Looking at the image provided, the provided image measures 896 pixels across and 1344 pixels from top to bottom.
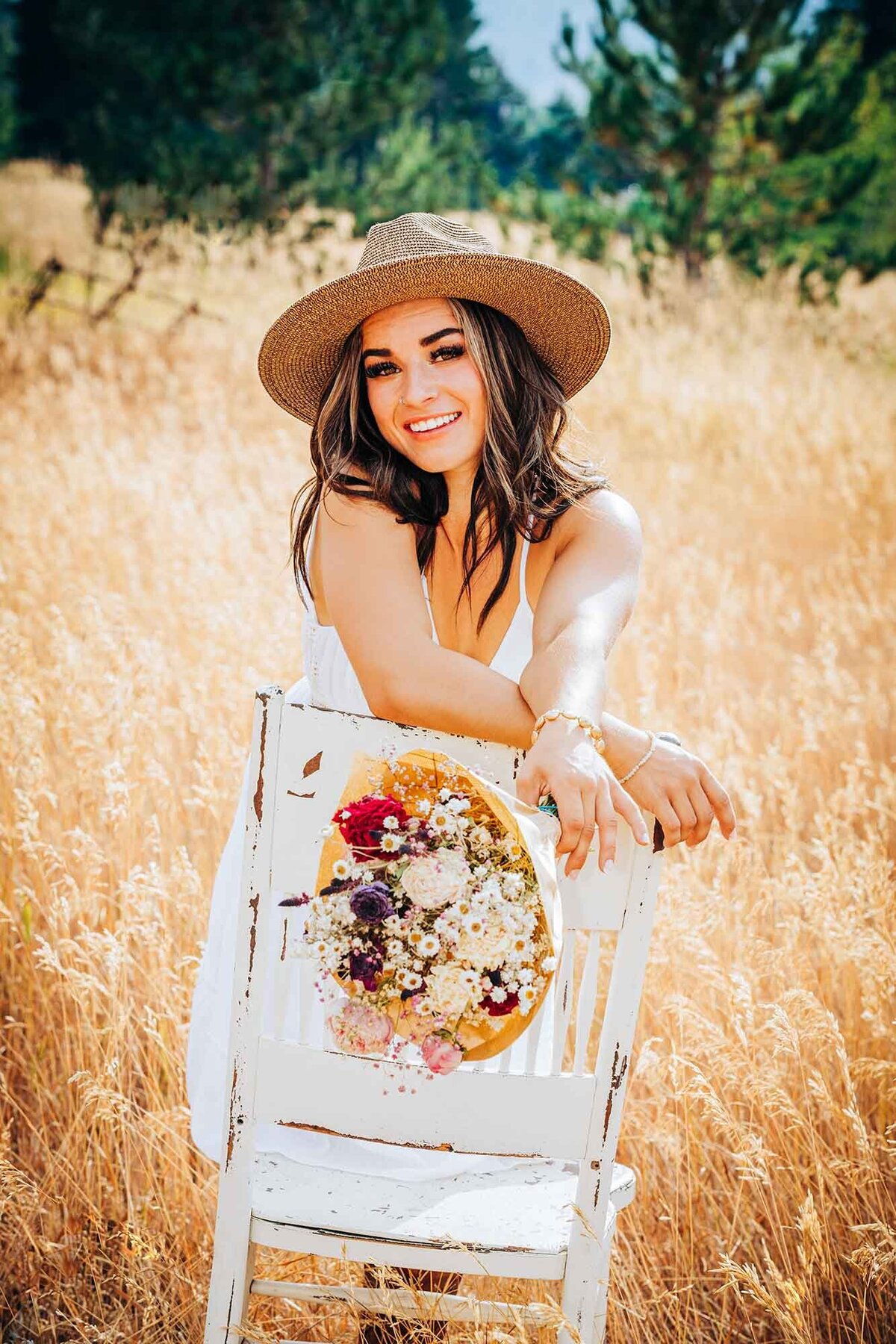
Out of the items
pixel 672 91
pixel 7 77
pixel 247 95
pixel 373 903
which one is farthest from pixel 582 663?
pixel 7 77

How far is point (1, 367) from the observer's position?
7.27 meters

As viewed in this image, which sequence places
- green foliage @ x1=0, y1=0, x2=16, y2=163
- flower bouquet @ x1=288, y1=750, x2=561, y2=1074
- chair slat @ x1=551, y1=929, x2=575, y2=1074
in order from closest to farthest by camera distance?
1. flower bouquet @ x1=288, y1=750, x2=561, y2=1074
2. chair slat @ x1=551, y1=929, x2=575, y2=1074
3. green foliage @ x1=0, y1=0, x2=16, y2=163

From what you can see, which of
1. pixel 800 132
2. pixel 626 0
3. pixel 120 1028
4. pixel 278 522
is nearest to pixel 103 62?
pixel 626 0

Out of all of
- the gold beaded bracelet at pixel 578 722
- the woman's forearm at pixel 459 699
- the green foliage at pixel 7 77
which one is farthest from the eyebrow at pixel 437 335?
the green foliage at pixel 7 77

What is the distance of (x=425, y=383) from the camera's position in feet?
6.33

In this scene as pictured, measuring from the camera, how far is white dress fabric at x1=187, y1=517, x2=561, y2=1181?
5.00 feet

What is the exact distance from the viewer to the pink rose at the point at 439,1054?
1206mm

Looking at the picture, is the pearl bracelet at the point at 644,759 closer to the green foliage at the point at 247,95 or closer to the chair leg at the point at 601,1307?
the chair leg at the point at 601,1307

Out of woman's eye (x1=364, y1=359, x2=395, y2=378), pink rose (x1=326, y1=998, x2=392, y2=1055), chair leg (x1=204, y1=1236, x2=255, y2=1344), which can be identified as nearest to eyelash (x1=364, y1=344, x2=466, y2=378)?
woman's eye (x1=364, y1=359, x2=395, y2=378)

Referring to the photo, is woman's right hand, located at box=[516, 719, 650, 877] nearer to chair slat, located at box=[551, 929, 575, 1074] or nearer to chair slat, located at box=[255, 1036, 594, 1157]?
chair slat, located at box=[551, 929, 575, 1074]

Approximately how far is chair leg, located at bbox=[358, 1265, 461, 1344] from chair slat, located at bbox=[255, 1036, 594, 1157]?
0.41 m

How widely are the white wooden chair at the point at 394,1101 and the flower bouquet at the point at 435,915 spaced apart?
0.04 metres

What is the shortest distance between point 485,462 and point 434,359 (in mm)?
215

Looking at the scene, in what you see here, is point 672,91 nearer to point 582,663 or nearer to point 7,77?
point 582,663
